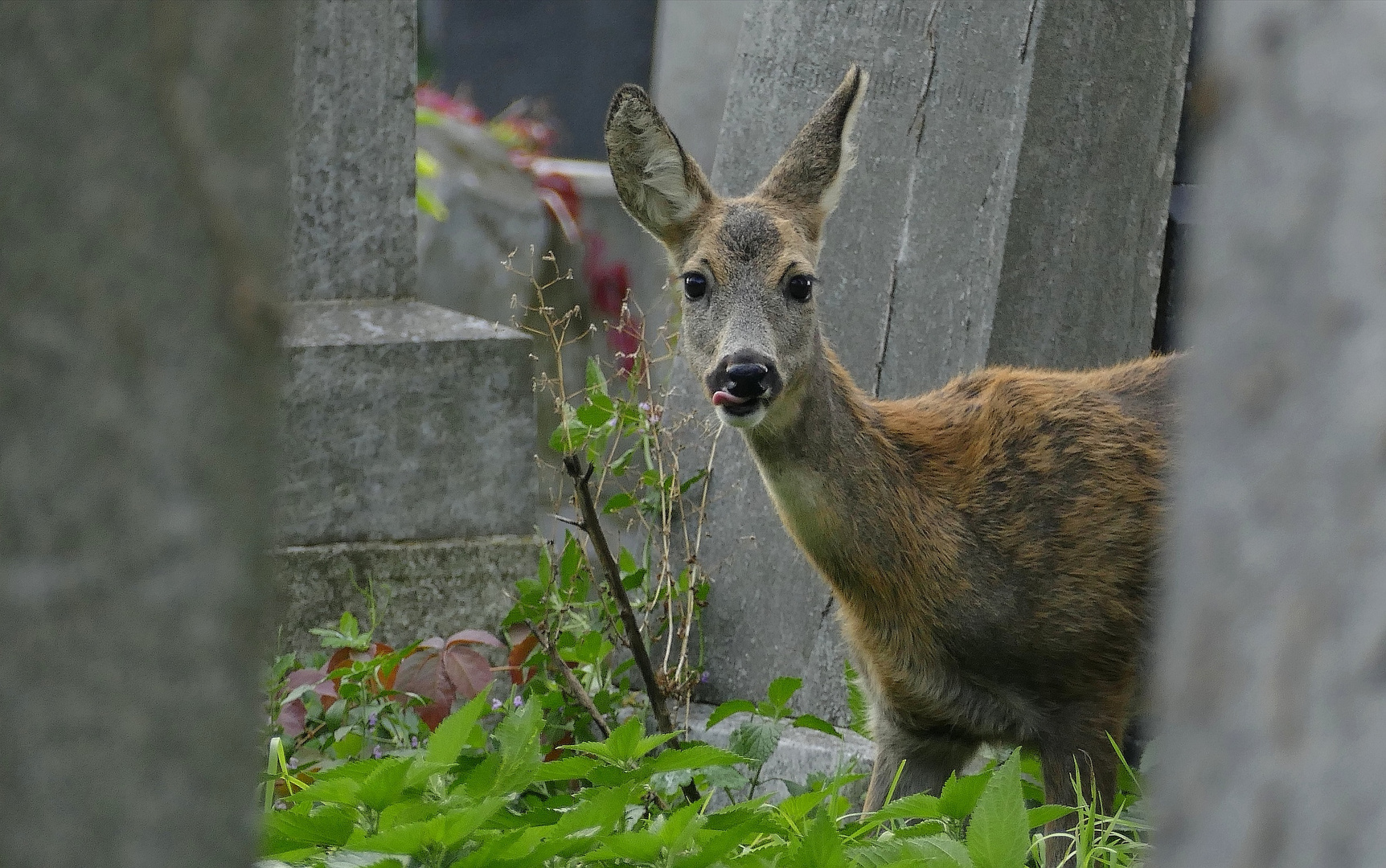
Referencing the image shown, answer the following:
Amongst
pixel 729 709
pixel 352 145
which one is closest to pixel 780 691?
pixel 729 709

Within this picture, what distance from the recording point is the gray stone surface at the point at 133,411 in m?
0.84

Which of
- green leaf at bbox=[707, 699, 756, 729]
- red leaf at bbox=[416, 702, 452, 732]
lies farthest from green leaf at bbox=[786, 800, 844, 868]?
red leaf at bbox=[416, 702, 452, 732]

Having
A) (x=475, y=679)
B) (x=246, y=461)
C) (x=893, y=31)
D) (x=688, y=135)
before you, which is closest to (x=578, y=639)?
(x=475, y=679)

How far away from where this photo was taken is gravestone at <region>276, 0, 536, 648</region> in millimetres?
4449

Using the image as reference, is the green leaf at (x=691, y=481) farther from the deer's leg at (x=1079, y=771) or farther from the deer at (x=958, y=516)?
the deer's leg at (x=1079, y=771)

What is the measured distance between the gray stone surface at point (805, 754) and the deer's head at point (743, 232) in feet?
3.77

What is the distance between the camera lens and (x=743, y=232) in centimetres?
402

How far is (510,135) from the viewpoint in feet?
40.0

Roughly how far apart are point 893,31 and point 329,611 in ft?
8.17

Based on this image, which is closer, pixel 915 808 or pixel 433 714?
pixel 915 808

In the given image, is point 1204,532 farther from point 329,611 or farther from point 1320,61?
point 329,611

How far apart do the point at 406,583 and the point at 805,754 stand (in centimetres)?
135

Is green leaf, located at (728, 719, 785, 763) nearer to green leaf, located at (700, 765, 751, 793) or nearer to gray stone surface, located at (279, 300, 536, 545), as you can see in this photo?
green leaf, located at (700, 765, 751, 793)

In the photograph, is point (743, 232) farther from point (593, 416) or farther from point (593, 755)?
point (593, 755)
